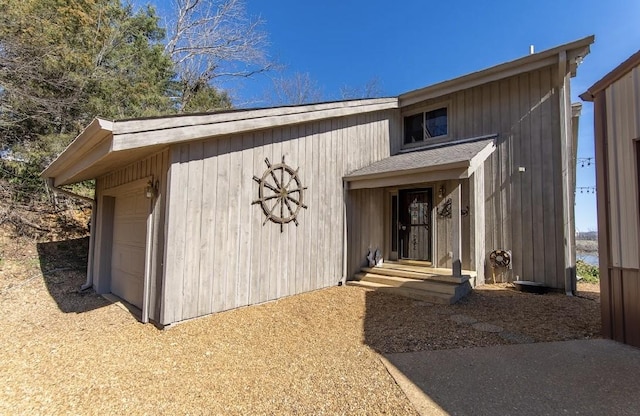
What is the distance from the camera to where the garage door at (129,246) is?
5.90m

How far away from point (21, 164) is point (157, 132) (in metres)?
8.83

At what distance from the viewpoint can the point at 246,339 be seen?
4.27 m

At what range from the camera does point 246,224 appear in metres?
5.68

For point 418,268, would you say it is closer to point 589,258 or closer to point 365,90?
point 589,258

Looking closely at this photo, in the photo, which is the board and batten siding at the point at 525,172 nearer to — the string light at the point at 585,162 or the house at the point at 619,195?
the house at the point at 619,195

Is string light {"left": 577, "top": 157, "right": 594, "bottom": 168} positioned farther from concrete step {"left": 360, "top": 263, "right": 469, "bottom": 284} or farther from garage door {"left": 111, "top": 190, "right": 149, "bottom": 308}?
garage door {"left": 111, "top": 190, "right": 149, "bottom": 308}

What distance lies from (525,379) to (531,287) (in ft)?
14.3

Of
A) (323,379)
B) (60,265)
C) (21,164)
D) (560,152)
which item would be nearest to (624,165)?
(560,152)

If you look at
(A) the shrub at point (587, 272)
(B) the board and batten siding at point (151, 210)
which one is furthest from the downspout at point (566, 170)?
(B) the board and batten siding at point (151, 210)

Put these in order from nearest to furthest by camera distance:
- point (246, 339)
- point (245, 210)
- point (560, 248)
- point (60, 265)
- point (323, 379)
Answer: point (323, 379)
point (246, 339)
point (245, 210)
point (560, 248)
point (60, 265)

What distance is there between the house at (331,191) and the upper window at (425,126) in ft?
0.12

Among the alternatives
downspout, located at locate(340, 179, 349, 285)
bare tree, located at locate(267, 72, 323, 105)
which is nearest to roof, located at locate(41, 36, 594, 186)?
downspout, located at locate(340, 179, 349, 285)

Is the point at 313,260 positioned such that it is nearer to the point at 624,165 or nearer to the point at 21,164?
the point at 624,165

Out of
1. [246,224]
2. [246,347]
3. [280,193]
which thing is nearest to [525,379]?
[246,347]
